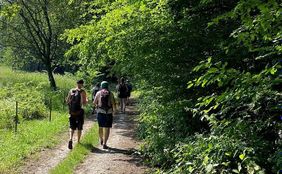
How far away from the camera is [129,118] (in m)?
17.5

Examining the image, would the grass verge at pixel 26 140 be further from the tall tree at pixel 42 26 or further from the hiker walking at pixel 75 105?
the tall tree at pixel 42 26

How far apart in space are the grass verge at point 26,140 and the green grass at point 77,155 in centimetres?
97

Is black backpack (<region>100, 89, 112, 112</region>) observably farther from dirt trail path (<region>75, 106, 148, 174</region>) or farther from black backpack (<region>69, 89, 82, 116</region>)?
dirt trail path (<region>75, 106, 148, 174</region>)

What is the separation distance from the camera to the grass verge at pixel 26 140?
9.49 meters

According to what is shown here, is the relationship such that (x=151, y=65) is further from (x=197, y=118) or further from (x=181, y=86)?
(x=197, y=118)

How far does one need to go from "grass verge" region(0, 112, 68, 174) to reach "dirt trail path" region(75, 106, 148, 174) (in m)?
1.67

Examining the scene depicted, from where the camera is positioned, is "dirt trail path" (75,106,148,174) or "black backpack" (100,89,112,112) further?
"black backpack" (100,89,112,112)

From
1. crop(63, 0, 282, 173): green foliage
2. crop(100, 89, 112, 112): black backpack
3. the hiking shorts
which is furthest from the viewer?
the hiking shorts

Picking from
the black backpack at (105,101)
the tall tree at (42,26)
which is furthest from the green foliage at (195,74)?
the tall tree at (42,26)

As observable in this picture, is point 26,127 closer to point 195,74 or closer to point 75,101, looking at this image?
point 75,101

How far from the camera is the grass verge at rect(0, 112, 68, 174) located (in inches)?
374

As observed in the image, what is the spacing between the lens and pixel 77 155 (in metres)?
9.88

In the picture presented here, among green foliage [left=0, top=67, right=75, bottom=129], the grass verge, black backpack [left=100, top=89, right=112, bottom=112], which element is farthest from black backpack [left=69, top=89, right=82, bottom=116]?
green foliage [left=0, top=67, right=75, bottom=129]

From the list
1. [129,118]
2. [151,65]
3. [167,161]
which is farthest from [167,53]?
[129,118]
